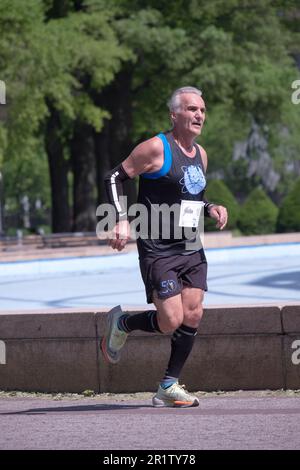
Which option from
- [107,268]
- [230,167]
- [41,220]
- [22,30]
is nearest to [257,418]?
[107,268]

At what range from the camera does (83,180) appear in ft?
134

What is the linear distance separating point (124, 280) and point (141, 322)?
1651 centimetres

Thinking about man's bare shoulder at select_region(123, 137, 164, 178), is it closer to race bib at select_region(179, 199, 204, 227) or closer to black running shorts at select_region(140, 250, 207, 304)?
race bib at select_region(179, 199, 204, 227)

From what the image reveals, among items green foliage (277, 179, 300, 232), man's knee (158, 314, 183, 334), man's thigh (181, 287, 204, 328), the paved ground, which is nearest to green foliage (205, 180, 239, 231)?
green foliage (277, 179, 300, 232)

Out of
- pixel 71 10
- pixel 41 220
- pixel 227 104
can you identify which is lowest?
pixel 41 220

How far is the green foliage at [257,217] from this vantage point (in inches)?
1828

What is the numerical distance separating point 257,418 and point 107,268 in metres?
22.5

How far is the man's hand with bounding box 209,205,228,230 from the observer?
7496 mm

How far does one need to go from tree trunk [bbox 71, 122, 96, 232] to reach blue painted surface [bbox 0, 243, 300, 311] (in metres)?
8.02

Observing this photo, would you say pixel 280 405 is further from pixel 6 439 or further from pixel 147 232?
pixel 6 439

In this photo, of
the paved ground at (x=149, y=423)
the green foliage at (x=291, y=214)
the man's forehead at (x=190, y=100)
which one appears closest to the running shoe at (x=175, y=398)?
the paved ground at (x=149, y=423)

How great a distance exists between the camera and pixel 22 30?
30328 millimetres

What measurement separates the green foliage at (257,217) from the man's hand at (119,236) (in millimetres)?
39022

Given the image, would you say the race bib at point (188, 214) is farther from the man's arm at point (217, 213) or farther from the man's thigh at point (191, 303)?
the man's thigh at point (191, 303)
